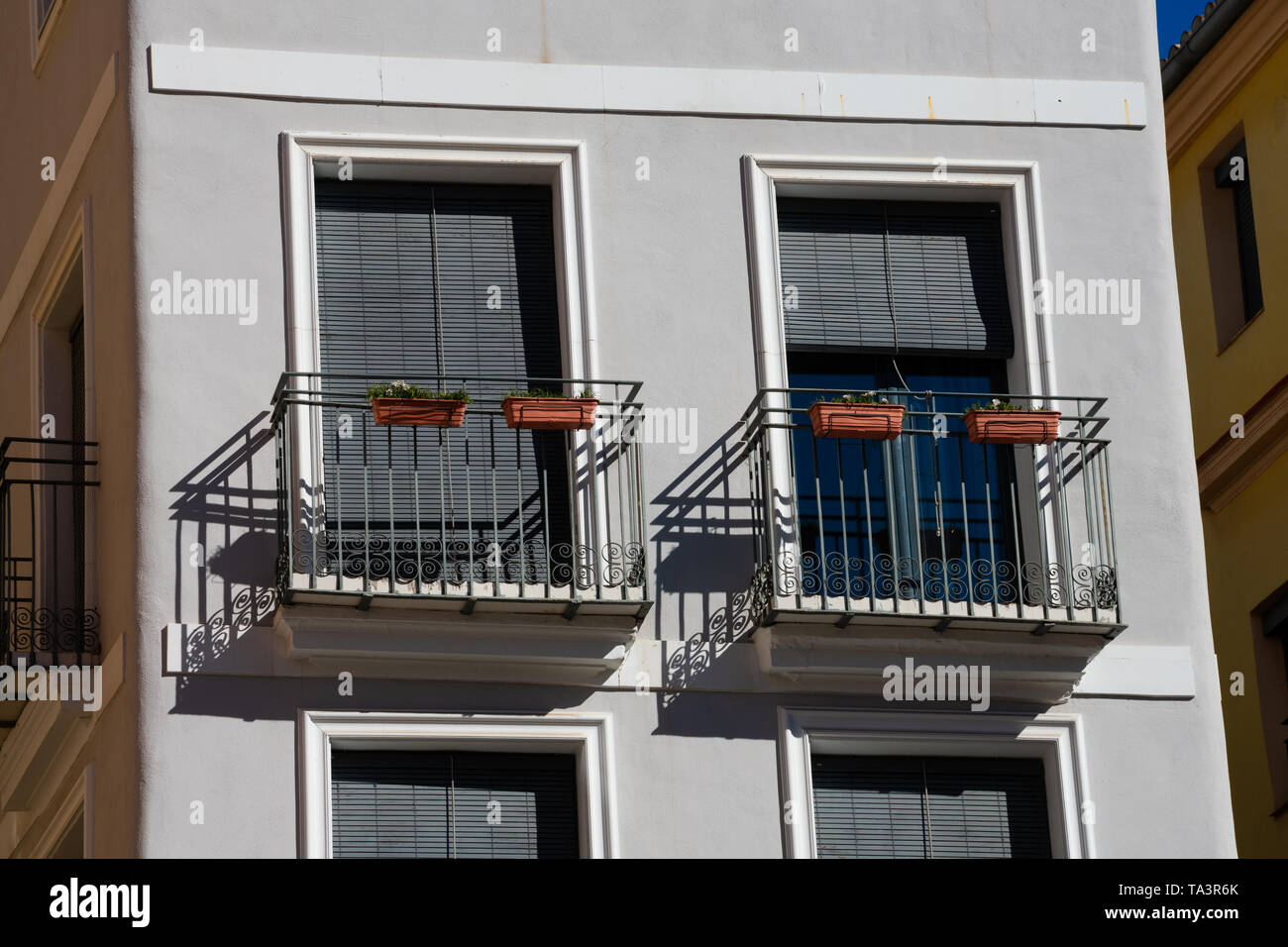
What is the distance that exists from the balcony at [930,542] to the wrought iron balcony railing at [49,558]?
4.14m

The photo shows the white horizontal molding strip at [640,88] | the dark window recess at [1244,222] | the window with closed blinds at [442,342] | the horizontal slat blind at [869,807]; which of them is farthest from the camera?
the dark window recess at [1244,222]

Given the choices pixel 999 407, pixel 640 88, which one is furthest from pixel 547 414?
pixel 999 407

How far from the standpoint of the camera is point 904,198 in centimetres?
2069

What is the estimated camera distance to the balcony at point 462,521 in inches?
730

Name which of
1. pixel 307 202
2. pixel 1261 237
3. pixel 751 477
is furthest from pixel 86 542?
pixel 1261 237

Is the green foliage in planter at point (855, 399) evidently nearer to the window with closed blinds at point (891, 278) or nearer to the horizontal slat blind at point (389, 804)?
the window with closed blinds at point (891, 278)

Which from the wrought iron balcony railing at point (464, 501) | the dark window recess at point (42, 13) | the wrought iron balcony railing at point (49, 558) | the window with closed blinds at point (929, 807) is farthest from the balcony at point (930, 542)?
the dark window recess at point (42, 13)

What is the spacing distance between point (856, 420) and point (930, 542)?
1.09 m

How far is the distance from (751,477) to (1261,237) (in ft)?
29.1

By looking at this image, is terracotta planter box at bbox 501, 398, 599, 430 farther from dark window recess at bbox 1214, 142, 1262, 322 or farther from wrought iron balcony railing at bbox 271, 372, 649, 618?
dark window recess at bbox 1214, 142, 1262, 322

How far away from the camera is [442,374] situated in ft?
64.1

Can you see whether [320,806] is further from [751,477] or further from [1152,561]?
[1152,561]
